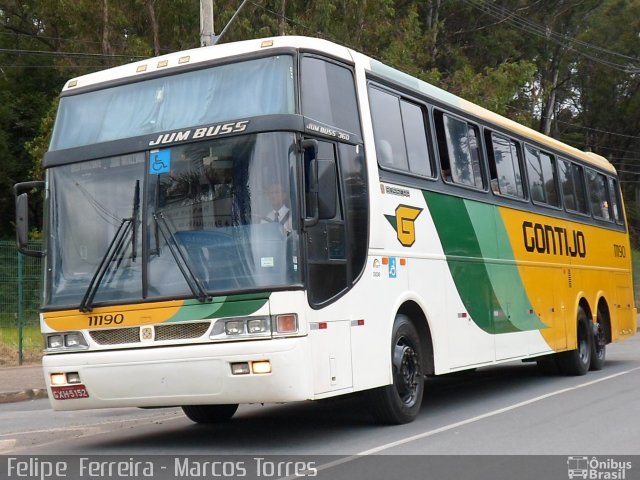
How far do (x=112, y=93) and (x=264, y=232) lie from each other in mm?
2373

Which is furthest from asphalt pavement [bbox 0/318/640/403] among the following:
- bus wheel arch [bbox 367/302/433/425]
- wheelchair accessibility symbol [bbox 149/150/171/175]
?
wheelchair accessibility symbol [bbox 149/150/171/175]

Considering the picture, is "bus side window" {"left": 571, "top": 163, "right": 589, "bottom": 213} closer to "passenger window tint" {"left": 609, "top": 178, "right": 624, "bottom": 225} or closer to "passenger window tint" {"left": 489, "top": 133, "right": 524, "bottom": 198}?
"passenger window tint" {"left": 609, "top": 178, "right": 624, "bottom": 225}

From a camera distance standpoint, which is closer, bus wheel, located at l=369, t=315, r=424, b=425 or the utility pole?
bus wheel, located at l=369, t=315, r=424, b=425

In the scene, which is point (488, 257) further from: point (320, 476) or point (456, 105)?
point (320, 476)

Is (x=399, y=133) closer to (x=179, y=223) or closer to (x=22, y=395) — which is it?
Result: (x=179, y=223)

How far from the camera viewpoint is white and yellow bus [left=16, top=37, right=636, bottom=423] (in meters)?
8.71

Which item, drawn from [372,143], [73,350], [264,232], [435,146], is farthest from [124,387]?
[435,146]

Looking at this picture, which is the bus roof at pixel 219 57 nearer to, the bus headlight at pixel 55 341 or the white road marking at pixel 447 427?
the bus headlight at pixel 55 341

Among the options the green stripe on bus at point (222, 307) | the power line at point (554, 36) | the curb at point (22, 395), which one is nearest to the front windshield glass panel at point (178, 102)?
the green stripe on bus at point (222, 307)

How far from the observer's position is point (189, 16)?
30891 mm

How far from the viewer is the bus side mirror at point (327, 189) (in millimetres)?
9094

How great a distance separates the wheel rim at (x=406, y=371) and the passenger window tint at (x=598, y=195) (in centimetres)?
848

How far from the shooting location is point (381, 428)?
404 inches

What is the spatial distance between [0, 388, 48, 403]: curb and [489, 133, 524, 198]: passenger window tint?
794cm
